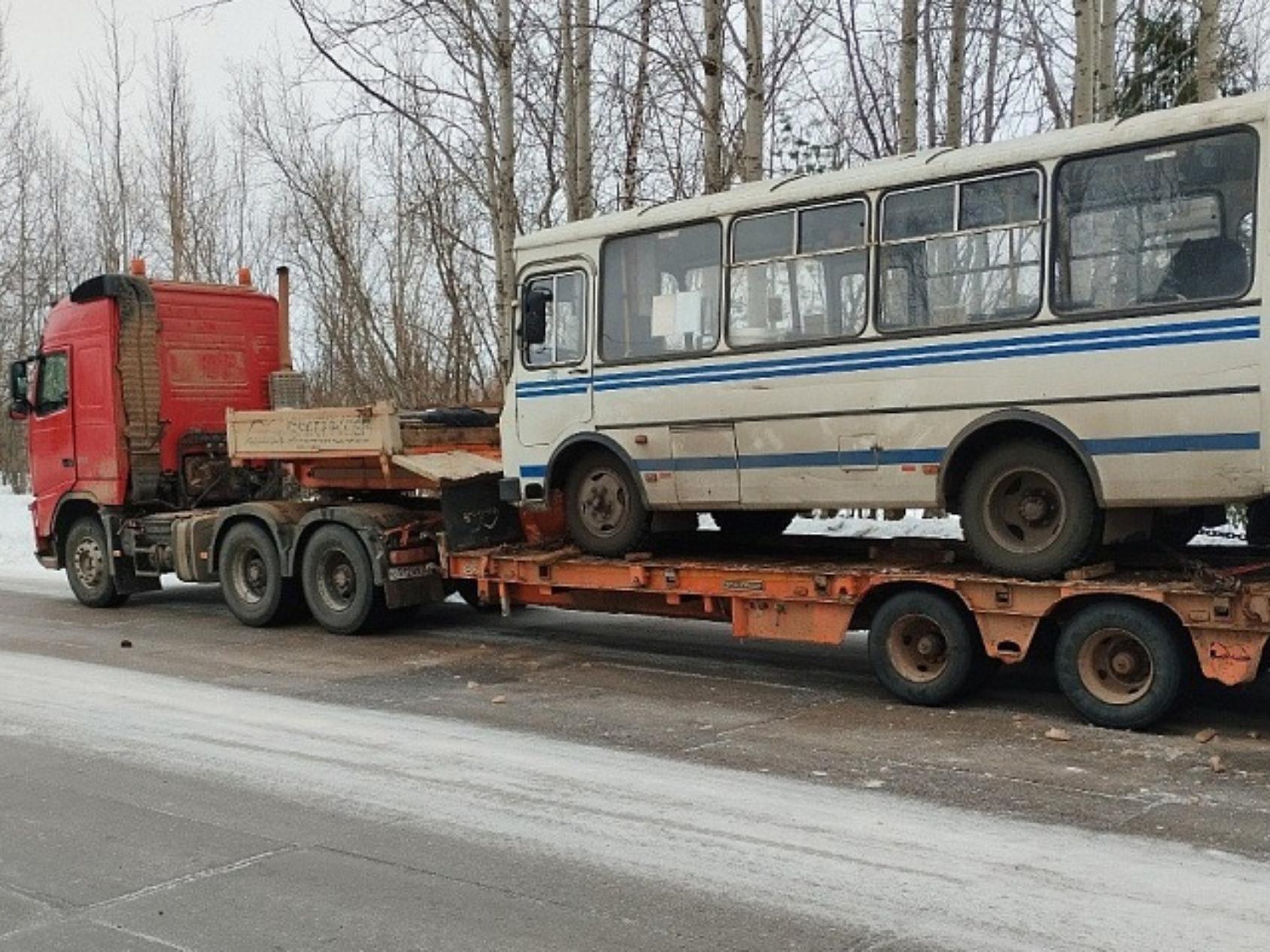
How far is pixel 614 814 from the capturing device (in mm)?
6277

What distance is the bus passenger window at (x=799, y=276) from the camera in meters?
8.70

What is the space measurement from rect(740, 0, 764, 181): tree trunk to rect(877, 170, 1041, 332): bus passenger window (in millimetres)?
5921

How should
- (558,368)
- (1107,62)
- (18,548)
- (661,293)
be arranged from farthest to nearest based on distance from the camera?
(18,548)
(1107,62)
(558,368)
(661,293)

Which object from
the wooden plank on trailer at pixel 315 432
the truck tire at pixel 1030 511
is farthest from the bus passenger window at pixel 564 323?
the truck tire at pixel 1030 511

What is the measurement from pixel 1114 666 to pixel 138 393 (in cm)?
1039

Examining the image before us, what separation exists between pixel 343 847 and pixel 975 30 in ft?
46.6

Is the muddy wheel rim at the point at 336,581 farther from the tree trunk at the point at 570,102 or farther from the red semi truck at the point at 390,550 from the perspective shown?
the tree trunk at the point at 570,102

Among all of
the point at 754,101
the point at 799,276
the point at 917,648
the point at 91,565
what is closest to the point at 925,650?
the point at 917,648

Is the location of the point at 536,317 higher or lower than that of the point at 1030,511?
higher

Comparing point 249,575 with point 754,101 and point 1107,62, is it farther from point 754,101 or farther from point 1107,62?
point 1107,62

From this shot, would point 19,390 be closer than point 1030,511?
No

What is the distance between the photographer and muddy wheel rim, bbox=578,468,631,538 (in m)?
10.2

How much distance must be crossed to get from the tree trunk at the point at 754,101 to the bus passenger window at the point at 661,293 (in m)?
4.63

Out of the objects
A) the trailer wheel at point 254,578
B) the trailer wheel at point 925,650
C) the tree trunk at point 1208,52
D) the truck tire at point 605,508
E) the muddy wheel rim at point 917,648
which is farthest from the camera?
the trailer wheel at point 254,578
